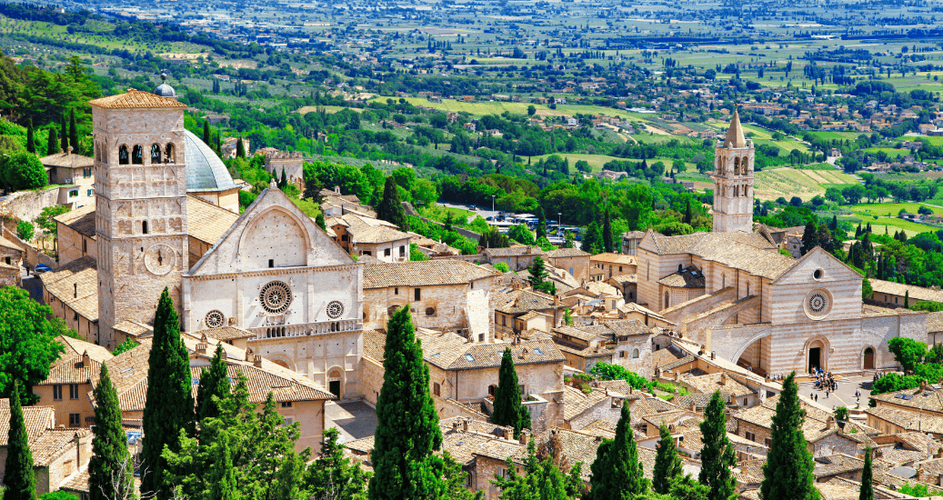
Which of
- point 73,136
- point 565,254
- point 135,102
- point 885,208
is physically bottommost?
point 885,208

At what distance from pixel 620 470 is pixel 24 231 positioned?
41685 millimetres

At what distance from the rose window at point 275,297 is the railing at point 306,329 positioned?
727 mm

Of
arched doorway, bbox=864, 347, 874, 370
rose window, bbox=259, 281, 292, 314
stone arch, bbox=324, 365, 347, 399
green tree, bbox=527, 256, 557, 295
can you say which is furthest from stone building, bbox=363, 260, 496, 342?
arched doorway, bbox=864, 347, 874, 370

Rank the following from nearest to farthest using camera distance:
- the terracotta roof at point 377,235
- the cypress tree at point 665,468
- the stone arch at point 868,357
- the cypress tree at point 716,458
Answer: the cypress tree at point 665,468
the cypress tree at point 716,458
the terracotta roof at point 377,235
the stone arch at point 868,357

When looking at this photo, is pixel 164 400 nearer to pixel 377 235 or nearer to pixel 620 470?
pixel 620 470

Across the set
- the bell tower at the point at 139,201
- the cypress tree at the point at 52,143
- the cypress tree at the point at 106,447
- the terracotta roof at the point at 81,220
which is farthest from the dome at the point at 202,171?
the cypress tree at the point at 106,447

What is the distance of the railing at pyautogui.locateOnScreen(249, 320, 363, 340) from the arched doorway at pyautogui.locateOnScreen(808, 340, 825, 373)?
30.9 m

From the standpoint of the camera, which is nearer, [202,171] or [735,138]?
[202,171]

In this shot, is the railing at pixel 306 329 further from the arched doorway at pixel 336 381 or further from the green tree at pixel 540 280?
the green tree at pixel 540 280

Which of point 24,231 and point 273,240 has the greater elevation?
point 273,240

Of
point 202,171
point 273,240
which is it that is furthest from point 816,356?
point 273,240

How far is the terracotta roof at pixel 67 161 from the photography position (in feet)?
238

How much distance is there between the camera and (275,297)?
174 ft

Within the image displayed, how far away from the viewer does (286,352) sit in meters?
53.2
